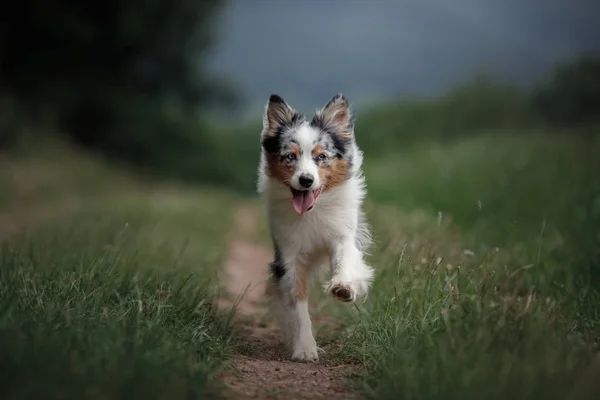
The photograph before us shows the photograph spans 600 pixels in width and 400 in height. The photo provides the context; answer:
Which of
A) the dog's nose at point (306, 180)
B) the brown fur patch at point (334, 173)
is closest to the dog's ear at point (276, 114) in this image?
the brown fur patch at point (334, 173)

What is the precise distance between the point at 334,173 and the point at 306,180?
1.24 ft

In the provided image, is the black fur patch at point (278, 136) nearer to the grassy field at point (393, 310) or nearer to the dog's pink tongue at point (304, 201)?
the dog's pink tongue at point (304, 201)

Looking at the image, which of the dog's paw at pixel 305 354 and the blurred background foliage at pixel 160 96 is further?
the blurred background foliage at pixel 160 96

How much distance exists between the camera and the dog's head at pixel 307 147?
15.7ft

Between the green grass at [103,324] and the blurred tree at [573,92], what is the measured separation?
14436 millimetres

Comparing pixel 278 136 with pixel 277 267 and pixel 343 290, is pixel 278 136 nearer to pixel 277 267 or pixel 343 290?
pixel 277 267

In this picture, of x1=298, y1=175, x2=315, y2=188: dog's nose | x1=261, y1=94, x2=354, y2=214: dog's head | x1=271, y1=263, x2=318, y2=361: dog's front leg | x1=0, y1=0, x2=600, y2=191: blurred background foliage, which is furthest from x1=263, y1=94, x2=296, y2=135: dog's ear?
x1=0, y1=0, x2=600, y2=191: blurred background foliage

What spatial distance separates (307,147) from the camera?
15.7ft

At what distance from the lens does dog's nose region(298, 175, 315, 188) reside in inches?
183

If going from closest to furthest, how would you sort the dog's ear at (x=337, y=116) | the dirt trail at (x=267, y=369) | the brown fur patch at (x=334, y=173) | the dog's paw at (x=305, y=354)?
the dirt trail at (x=267, y=369)
the dog's paw at (x=305, y=354)
the brown fur patch at (x=334, y=173)
the dog's ear at (x=337, y=116)

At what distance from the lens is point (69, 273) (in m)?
4.50

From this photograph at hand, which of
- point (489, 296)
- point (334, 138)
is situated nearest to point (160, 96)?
point (334, 138)

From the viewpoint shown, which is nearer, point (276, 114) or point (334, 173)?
point (334, 173)

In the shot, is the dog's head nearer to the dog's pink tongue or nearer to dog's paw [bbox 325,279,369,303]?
the dog's pink tongue
